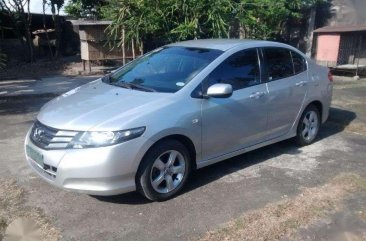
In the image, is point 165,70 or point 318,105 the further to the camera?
point 318,105

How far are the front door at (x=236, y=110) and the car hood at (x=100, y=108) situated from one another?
59 cm

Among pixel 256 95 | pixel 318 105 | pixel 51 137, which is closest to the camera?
pixel 51 137

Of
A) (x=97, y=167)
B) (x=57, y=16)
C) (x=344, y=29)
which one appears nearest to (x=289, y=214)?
(x=97, y=167)

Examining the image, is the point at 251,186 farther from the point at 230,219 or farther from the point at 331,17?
the point at 331,17

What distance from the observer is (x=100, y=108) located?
4.12 m

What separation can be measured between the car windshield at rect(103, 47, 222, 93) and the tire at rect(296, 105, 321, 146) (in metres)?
1.84

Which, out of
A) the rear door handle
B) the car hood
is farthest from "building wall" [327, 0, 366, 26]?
the car hood

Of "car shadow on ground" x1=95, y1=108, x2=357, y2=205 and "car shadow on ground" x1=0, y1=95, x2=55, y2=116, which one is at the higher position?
"car shadow on ground" x1=95, y1=108, x2=357, y2=205

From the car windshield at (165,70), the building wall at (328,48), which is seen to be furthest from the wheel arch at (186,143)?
the building wall at (328,48)

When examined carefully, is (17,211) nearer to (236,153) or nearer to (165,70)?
(165,70)

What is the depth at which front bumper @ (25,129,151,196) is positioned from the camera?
3.75 m

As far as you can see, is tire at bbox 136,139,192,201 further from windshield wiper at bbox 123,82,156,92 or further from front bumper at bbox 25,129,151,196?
windshield wiper at bbox 123,82,156,92

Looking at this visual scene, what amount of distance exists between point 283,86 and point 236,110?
100cm

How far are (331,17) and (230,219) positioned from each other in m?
11.2
